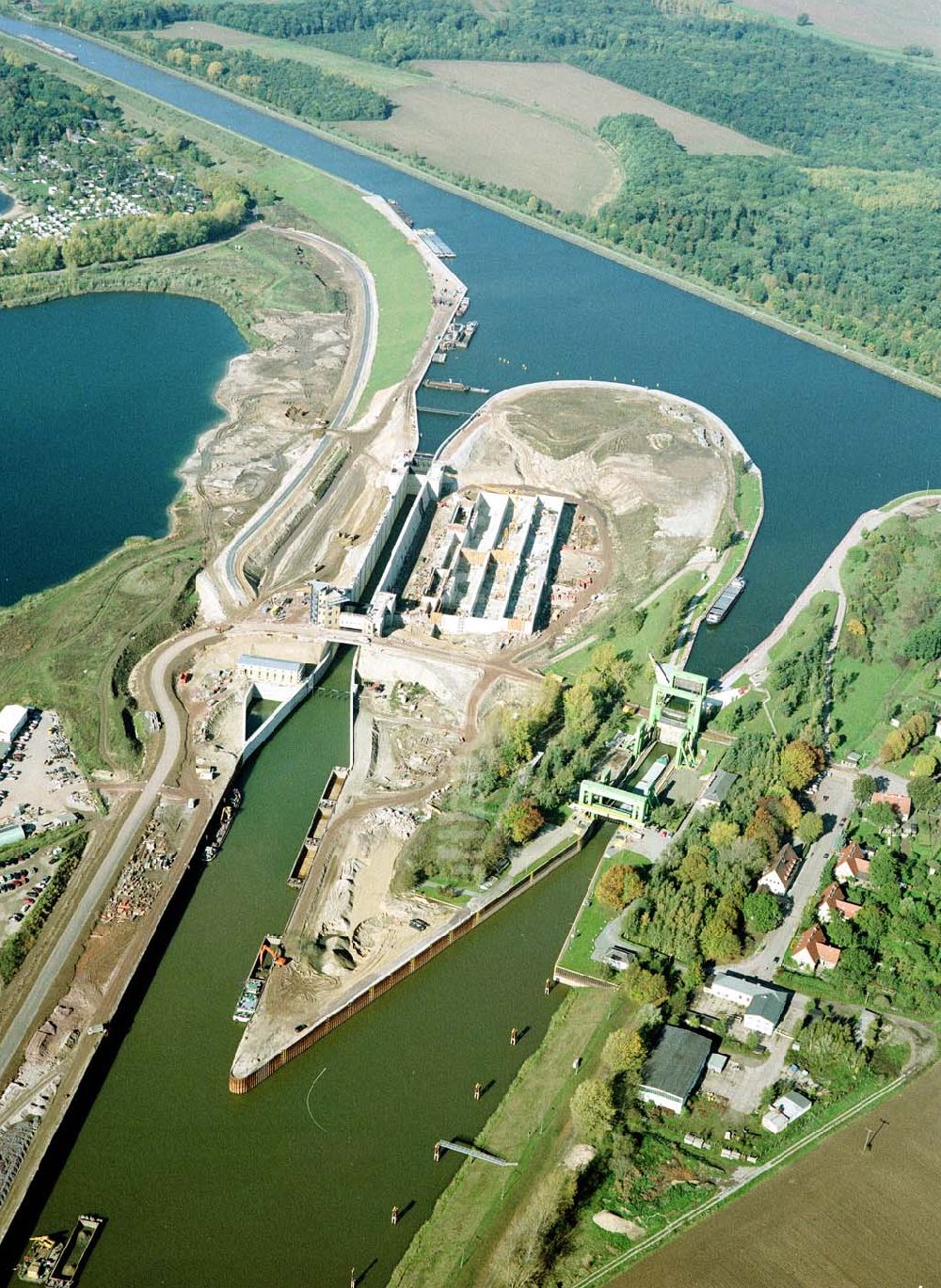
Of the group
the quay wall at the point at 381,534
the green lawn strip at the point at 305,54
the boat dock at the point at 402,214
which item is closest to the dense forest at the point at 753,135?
the green lawn strip at the point at 305,54

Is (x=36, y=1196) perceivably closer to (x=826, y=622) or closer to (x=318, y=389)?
(x=826, y=622)

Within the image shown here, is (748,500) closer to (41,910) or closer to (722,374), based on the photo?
(722,374)

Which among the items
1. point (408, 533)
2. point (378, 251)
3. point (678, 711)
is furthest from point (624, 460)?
point (378, 251)

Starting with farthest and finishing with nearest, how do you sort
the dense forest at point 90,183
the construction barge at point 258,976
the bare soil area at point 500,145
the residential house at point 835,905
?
the bare soil area at point 500,145 < the dense forest at point 90,183 < the residential house at point 835,905 < the construction barge at point 258,976

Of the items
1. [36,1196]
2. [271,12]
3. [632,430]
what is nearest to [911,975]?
[36,1196]

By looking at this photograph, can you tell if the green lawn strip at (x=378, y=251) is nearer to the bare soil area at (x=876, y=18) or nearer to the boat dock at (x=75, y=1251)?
the boat dock at (x=75, y=1251)
